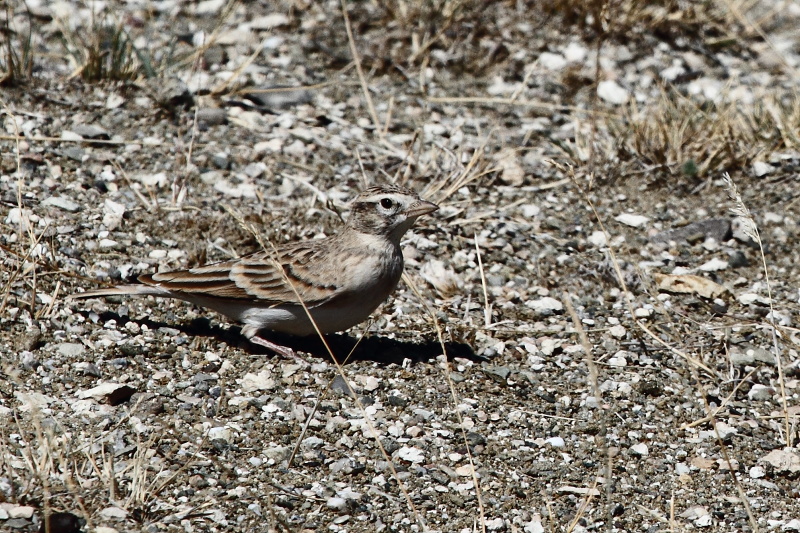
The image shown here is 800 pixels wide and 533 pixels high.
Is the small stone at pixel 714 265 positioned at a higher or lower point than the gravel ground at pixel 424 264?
lower

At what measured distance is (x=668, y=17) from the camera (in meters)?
9.71

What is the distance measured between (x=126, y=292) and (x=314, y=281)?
106 cm

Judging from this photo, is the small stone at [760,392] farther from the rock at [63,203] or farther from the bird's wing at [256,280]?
the rock at [63,203]

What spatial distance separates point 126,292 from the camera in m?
5.87

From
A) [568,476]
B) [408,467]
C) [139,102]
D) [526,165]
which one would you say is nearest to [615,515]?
[568,476]

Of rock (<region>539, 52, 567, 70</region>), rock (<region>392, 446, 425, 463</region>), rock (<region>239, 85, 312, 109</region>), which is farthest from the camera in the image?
rock (<region>539, 52, 567, 70</region>)

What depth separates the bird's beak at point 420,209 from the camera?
5773 millimetres

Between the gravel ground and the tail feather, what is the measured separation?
16 centimetres

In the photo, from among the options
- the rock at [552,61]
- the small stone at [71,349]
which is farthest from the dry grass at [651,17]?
the small stone at [71,349]

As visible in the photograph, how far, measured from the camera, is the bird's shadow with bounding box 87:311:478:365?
19.6ft

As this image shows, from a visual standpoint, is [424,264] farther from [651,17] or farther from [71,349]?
[651,17]

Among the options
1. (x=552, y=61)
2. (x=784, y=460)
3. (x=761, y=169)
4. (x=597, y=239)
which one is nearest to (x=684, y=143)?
(x=761, y=169)

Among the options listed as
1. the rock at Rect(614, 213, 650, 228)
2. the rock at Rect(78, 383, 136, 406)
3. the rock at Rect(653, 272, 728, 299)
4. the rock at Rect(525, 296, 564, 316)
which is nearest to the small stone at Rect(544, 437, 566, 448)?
the rock at Rect(525, 296, 564, 316)

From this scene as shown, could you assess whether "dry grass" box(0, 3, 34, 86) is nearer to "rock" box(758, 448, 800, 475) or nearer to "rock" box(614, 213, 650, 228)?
"rock" box(614, 213, 650, 228)
